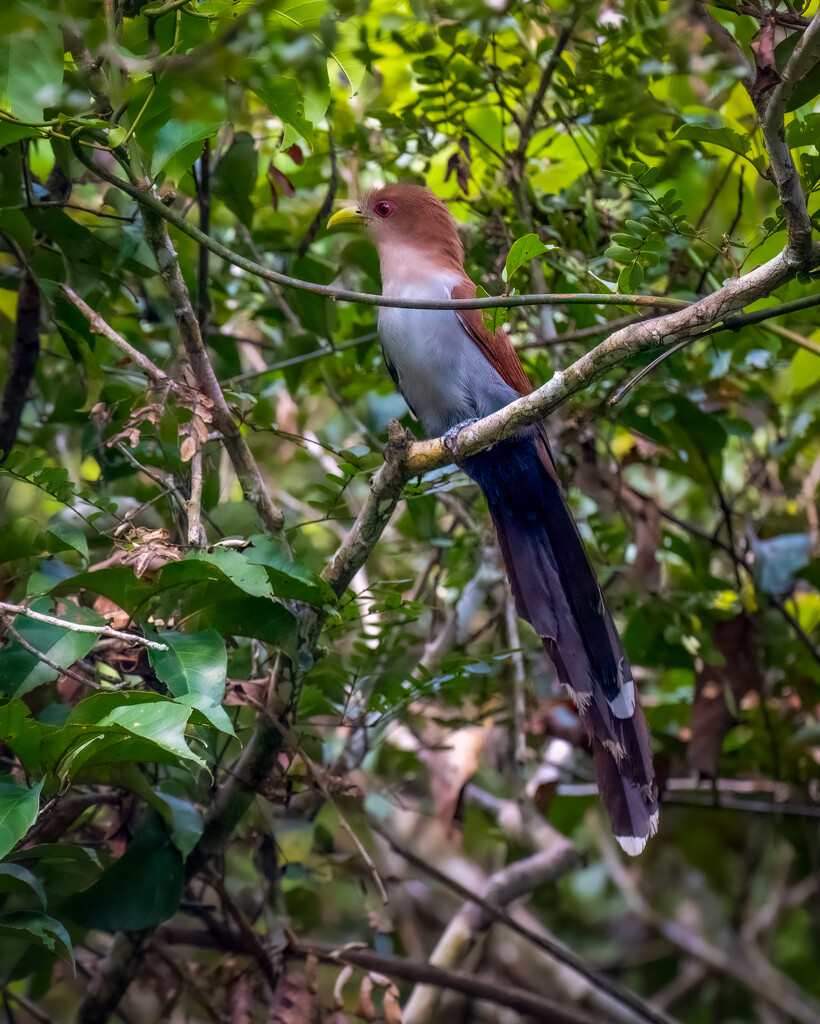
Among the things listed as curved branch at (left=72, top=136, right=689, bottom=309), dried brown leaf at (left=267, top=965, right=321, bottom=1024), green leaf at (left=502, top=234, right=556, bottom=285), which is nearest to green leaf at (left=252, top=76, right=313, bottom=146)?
curved branch at (left=72, top=136, right=689, bottom=309)

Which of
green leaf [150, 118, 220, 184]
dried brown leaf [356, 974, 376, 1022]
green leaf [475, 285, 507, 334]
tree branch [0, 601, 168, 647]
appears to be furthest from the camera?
dried brown leaf [356, 974, 376, 1022]

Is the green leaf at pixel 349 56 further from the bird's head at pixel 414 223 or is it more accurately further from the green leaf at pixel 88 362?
the green leaf at pixel 88 362

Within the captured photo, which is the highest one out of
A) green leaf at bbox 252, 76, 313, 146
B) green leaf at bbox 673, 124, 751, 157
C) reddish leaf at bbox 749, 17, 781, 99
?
green leaf at bbox 252, 76, 313, 146

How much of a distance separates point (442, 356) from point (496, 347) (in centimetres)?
16

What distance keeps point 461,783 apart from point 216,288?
1615mm

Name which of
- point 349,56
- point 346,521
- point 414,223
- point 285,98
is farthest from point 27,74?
point 346,521

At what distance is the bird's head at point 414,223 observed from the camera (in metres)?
2.66

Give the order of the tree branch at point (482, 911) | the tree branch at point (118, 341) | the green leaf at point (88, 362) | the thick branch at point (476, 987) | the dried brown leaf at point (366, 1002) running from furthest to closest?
the tree branch at point (482, 911) → the thick branch at point (476, 987) → the dried brown leaf at point (366, 1002) → the green leaf at point (88, 362) → the tree branch at point (118, 341)

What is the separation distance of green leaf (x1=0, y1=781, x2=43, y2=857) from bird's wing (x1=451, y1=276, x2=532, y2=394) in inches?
62.3

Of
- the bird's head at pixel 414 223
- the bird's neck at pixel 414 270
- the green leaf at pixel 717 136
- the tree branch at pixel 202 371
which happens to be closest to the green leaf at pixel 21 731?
the tree branch at pixel 202 371

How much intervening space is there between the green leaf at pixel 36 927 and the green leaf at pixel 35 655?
34 centimetres

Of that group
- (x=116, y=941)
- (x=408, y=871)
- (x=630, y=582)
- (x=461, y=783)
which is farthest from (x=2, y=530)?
(x=408, y=871)

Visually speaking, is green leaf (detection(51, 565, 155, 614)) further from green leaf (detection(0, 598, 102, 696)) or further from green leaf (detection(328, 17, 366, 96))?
green leaf (detection(328, 17, 366, 96))

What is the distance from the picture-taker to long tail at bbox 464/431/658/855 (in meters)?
2.05
